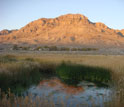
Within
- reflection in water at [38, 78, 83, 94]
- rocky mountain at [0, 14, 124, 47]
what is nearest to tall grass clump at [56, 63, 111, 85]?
reflection in water at [38, 78, 83, 94]

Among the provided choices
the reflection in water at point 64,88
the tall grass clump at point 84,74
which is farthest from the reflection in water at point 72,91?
the tall grass clump at point 84,74

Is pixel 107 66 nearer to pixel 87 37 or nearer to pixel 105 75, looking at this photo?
pixel 105 75

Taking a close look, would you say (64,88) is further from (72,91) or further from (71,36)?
(71,36)

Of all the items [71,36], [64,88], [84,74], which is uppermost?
[71,36]

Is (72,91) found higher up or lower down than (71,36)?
lower down

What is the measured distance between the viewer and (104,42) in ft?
291

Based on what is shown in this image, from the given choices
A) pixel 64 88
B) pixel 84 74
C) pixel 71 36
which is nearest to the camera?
pixel 64 88

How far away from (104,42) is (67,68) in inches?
3124

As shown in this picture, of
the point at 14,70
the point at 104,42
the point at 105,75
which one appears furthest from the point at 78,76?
the point at 104,42

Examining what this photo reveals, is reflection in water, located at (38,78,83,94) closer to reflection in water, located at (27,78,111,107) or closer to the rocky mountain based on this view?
reflection in water, located at (27,78,111,107)

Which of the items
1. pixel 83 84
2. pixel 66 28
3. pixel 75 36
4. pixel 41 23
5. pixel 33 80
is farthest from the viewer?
pixel 41 23

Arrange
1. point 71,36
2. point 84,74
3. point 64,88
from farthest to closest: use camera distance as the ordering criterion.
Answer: point 71,36 < point 84,74 < point 64,88

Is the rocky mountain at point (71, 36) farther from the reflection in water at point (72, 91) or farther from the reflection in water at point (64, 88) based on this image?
the reflection in water at point (72, 91)

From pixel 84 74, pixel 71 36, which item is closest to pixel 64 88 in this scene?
pixel 84 74
